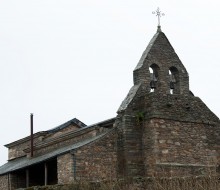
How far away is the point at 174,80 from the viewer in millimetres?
28812

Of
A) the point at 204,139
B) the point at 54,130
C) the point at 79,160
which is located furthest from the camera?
the point at 54,130

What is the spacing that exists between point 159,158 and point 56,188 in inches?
255

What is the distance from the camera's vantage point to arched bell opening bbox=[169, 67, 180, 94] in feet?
93.9

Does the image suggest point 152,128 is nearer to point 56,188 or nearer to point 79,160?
point 79,160

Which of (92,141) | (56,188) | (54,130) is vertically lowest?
(56,188)

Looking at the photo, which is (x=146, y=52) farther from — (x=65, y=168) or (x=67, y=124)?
(x=67, y=124)

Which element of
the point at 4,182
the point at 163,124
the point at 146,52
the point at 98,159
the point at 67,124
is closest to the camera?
the point at 98,159

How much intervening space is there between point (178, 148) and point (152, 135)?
1443 millimetres

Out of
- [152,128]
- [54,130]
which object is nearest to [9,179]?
[54,130]

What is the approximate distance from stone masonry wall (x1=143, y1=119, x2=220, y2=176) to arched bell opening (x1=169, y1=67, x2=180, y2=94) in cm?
198

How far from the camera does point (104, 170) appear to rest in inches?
1031

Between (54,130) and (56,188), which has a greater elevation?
(54,130)

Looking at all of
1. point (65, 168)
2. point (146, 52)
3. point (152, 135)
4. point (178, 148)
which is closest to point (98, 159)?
point (65, 168)

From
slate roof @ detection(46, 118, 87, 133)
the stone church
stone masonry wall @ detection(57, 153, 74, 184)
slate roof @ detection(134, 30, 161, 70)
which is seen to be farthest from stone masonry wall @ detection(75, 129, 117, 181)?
slate roof @ detection(46, 118, 87, 133)
